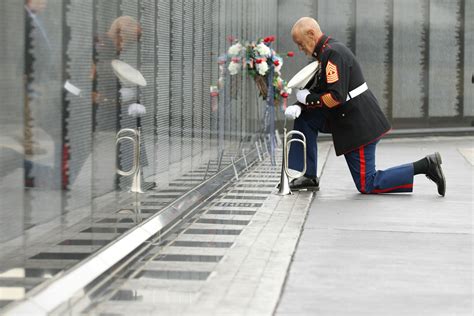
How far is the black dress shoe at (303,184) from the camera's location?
1155 centimetres

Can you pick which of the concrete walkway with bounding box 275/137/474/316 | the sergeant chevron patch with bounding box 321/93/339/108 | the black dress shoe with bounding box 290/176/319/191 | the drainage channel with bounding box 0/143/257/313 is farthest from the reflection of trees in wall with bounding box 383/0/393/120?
the drainage channel with bounding box 0/143/257/313

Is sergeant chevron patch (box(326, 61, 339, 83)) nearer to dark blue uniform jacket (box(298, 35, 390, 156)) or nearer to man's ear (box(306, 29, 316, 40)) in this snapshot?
dark blue uniform jacket (box(298, 35, 390, 156))

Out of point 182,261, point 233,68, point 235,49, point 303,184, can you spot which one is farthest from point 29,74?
point 235,49

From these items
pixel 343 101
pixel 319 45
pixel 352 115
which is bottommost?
pixel 352 115

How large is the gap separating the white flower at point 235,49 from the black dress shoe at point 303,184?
2.32 metres

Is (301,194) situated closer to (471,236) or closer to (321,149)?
(471,236)

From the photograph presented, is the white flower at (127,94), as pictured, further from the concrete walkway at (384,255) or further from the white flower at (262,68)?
the white flower at (262,68)

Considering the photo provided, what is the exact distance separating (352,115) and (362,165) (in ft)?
1.63

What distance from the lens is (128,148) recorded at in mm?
7781

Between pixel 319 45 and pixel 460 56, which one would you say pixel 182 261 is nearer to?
pixel 319 45

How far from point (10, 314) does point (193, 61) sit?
5.96m

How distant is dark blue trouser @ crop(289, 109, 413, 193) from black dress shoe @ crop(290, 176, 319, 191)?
15cm

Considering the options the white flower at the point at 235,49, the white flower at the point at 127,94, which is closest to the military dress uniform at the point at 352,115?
the white flower at the point at 235,49

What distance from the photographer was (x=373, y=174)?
11234mm
